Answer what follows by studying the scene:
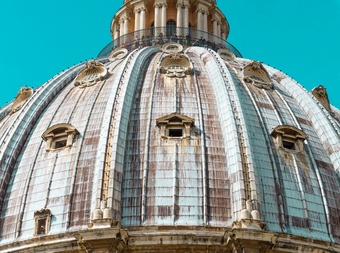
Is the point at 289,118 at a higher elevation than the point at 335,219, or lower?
higher

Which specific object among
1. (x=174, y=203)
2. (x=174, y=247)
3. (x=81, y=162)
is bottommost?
(x=174, y=247)

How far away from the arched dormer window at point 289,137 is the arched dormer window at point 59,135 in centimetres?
793

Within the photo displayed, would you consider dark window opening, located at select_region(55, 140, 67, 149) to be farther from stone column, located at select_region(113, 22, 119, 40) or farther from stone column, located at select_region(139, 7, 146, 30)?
stone column, located at select_region(113, 22, 119, 40)

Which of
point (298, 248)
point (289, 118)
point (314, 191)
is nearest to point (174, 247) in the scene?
point (298, 248)

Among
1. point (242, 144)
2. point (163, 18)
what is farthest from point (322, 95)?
point (163, 18)

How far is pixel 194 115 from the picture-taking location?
3538 cm

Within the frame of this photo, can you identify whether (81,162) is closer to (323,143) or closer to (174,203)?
(174,203)

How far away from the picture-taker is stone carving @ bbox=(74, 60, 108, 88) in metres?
39.2

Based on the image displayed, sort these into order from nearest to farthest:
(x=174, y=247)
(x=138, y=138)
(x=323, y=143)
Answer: (x=174, y=247) < (x=138, y=138) < (x=323, y=143)

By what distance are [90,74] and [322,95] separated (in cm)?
1071

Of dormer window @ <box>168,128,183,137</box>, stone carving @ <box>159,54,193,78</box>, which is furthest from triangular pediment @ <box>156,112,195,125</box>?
stone carving @ <box>159,54,193,78</box>

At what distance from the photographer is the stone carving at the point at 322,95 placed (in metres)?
40.7

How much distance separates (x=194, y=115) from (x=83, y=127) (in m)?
4.46

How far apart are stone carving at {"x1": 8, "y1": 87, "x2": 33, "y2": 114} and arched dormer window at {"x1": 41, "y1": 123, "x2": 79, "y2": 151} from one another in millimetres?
5410
